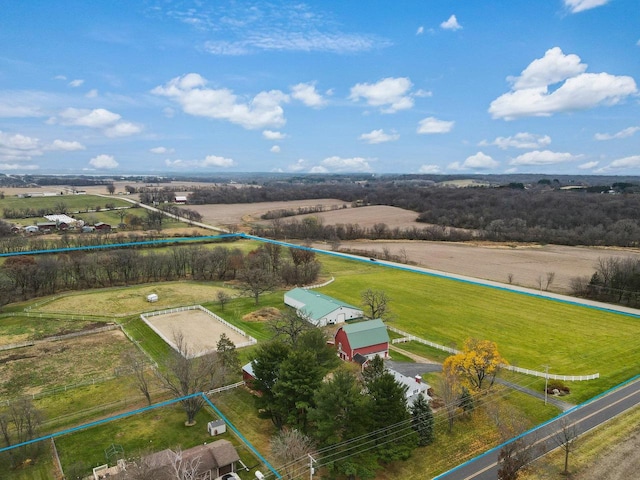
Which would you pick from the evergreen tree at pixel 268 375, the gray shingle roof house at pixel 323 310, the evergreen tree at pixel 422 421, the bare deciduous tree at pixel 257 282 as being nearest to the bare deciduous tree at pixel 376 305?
the gray shingle roof house at pixel 323 310

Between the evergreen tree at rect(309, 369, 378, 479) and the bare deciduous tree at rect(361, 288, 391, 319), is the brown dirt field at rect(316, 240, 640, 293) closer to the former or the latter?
the bare deciduous tree at rect(361, 288, 391, 319)

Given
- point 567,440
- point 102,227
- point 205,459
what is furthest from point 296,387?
point 102,227

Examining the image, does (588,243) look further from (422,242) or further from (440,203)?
(440,203)

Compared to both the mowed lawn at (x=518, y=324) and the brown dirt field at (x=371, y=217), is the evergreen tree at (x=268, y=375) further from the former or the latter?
the brown dirt field at (x=371, y=217)

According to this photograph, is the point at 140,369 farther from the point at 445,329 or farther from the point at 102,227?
the point at 102,227

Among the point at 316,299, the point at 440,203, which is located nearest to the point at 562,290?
the point at 316,299

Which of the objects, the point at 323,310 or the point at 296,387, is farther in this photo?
the point at 323,310
